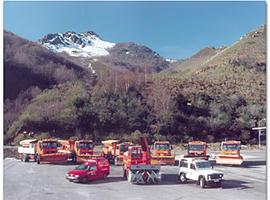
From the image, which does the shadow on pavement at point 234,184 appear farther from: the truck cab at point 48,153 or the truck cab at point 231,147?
the truck cab at point 48,153

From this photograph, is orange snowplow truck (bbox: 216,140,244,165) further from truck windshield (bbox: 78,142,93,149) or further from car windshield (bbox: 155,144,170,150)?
truck windshield (bbox: 78,142,93,149)

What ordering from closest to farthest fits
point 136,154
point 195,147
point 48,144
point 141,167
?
point 141,167 < point 136,154 < point 48,144 < point 195,147

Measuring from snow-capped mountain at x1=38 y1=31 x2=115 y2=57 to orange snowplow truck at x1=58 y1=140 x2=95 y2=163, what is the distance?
5.27m

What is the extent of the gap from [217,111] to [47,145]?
7.26m

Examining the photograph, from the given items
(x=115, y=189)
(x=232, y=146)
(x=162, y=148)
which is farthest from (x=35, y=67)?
(x=232, y=146)

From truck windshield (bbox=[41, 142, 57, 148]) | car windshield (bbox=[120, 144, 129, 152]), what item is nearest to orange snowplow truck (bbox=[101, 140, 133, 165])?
car windshield (bbox=[120, 144, 129, 152])

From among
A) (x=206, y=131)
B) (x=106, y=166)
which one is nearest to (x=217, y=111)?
(x=206, y=131)

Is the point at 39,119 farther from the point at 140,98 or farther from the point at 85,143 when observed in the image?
the point at 140,98

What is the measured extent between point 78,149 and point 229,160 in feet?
22.2

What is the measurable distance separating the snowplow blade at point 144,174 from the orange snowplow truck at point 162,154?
3.09 meters

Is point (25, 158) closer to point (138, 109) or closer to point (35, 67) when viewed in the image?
point (138, 109)

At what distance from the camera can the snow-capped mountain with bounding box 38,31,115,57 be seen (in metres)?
7.59

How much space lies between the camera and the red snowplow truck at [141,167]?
37.2 feet

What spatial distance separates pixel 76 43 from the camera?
9258mm
